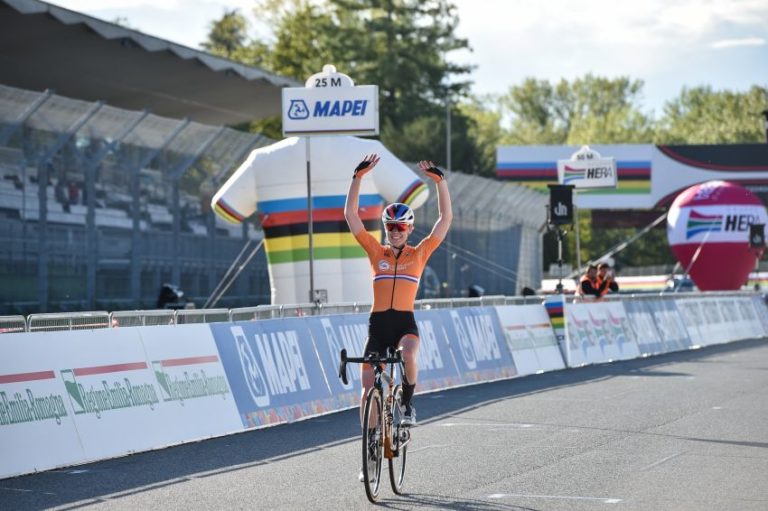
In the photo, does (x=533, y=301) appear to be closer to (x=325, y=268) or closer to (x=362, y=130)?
(x=325, y=268)

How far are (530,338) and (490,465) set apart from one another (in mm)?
11984

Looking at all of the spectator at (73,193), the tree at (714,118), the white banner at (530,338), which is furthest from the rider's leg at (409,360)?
the tree at (714,118)

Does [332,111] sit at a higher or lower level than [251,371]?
higher

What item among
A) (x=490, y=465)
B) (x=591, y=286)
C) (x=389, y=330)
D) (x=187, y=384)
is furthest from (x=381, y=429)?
(x=591, y=286)

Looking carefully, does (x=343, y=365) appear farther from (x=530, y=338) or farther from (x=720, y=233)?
(x=720, y=233)

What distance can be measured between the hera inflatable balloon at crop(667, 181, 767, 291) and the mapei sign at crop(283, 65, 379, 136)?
105ft

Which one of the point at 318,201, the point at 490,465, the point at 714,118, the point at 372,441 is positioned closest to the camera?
the point at 372,441

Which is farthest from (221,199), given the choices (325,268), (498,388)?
(498,388)

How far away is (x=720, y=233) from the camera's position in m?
48.8

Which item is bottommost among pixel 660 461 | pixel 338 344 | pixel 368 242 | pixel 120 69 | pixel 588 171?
pixel 660 461

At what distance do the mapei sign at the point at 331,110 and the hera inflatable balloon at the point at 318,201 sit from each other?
3.94 feet

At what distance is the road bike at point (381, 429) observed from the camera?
9.12 m

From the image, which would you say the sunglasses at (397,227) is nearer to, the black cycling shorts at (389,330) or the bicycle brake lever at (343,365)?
the black cycling shorts at (389,330)

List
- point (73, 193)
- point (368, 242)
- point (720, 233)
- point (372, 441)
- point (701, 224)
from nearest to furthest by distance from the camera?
1. point (372, 441)
2. point (368, 242)
3. point (73, 193)
4. point (720, 233)
5. point (701, 224)
